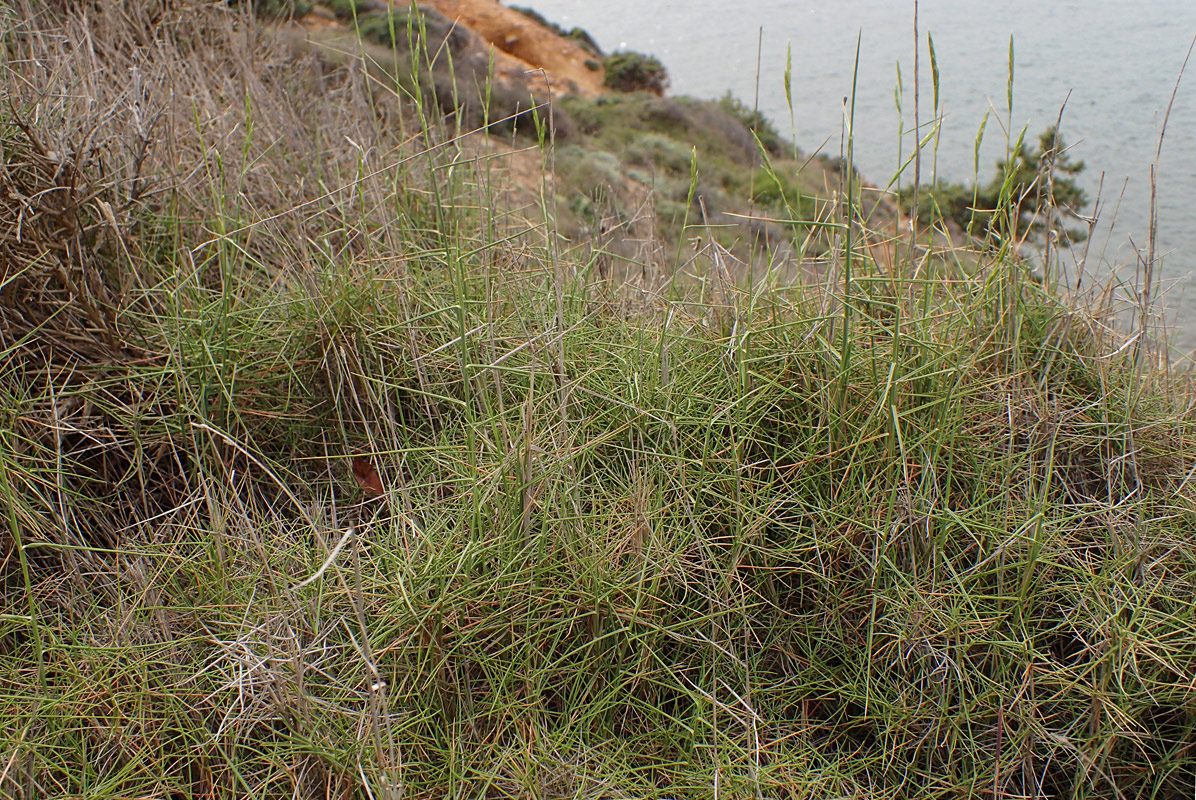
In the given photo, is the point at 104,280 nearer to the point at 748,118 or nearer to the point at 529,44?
the point at 748,118

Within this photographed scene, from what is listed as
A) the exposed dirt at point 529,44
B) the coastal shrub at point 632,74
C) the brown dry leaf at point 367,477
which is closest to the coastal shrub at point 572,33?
the exposed dirt at point 529,44

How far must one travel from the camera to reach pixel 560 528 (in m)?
1.69

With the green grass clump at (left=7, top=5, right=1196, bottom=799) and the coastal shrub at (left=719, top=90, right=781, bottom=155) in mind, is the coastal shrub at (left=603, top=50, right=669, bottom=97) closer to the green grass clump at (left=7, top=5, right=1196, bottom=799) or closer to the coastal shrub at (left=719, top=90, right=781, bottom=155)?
the coastal shrub at (left=719, top=90, right=781, bottom=155)

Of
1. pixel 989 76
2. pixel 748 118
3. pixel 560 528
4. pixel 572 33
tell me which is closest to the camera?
pixel 560 528

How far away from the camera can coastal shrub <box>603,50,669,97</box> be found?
16.2 metres

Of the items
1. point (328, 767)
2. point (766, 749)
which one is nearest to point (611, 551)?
point (766, 749)

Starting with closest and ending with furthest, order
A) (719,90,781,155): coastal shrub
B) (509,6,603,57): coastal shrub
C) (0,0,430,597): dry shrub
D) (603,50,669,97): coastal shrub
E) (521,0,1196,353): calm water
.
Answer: (0,0,430,597): dry shrub
(521,0,1196,353): calm water
(719,90,781,155): coastal shrub
(603,50,669,97): coastal shrub
(509,6,603,57): coastal shrub

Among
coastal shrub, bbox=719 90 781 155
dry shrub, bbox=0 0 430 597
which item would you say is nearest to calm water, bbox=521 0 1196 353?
coastal shrub, bbox=719 90 781 155

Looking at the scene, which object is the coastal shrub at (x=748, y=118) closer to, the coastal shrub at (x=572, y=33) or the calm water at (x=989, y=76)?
the calm water at (x=989, y=76)

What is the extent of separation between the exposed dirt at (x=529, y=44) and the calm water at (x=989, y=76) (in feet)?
8.39

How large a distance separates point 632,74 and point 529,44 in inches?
82.0

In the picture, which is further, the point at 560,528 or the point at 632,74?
the point at 632,74

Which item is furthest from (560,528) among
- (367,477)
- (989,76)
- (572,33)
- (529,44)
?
(572,33)

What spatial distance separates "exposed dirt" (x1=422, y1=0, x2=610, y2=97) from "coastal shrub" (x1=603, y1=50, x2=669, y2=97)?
291mm
